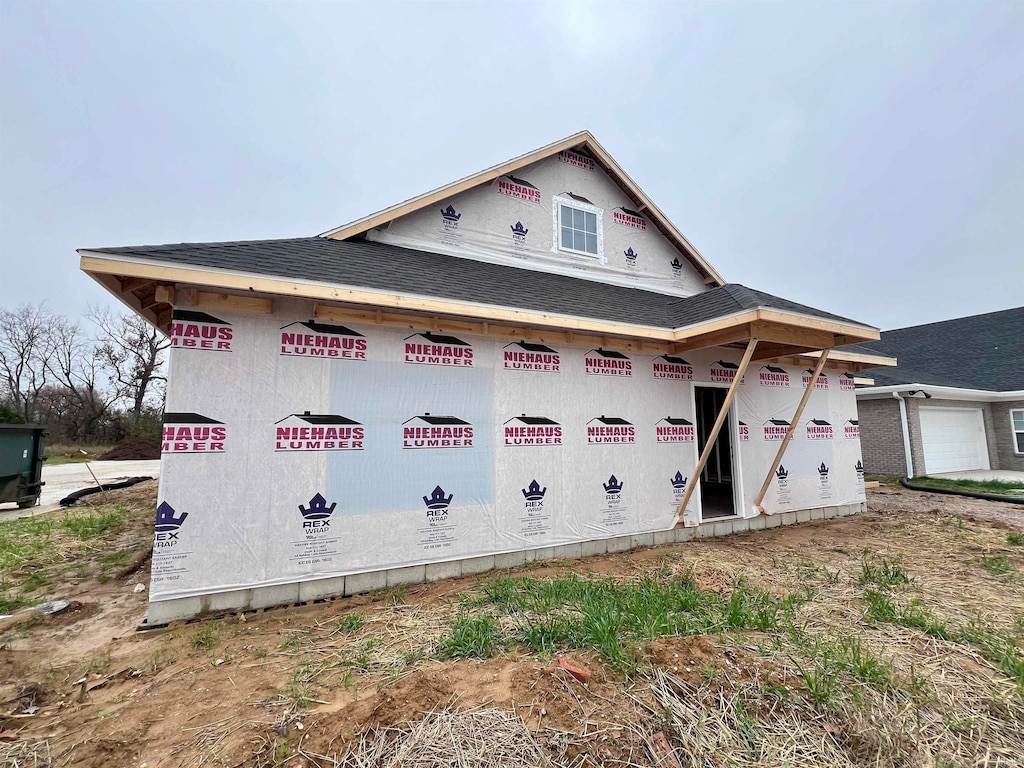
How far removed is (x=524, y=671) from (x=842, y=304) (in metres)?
59.5

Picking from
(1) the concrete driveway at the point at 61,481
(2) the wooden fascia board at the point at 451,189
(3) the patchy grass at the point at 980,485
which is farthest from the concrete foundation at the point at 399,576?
(3) the patchy grass at the point at 980,485

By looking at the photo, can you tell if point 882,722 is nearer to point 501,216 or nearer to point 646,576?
point 646,576

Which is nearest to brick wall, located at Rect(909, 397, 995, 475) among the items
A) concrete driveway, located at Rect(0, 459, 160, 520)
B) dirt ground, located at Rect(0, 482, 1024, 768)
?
dirt ground, located at Rect(0, 482, 1024, 768)

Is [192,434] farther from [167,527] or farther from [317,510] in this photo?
[317,510]

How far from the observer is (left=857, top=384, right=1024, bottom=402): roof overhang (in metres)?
13.2

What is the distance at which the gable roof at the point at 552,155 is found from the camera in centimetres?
682

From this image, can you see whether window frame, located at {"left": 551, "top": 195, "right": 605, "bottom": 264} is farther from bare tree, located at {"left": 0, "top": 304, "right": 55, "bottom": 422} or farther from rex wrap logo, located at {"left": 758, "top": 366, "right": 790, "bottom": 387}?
bare tree, located at {"left": 0, "top": 304, "right": 55, "bottom": 422}

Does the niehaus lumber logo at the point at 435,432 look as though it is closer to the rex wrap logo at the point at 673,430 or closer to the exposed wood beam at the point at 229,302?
the exposed wood beam at the point at 229,302

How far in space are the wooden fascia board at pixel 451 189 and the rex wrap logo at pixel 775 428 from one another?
23.2 feet

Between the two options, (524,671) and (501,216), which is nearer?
(524,671)

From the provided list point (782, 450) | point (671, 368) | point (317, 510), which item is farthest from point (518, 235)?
point (782, 450)

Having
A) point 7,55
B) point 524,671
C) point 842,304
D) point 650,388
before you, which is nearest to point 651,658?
point 524,671

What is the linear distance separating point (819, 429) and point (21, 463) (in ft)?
60.7

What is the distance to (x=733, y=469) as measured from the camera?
7.93m
